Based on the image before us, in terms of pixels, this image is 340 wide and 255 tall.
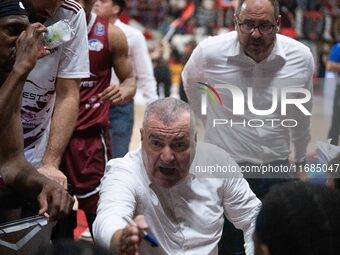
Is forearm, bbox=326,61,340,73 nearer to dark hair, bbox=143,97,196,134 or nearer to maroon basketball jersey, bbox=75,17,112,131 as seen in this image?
maroon basketball jersey, bbox=75,17,112,131

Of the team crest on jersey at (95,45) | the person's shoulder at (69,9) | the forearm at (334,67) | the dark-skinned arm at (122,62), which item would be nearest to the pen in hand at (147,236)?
the person's shoulder at (69,9)

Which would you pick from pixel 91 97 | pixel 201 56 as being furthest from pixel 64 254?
pixel 91 97

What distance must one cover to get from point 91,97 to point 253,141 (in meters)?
1.47

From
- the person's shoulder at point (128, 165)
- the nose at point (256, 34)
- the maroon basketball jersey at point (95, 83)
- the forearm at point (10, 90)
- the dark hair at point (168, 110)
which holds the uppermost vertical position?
the forearm at point (10, 90)

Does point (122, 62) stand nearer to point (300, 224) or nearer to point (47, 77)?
point (47, 77)

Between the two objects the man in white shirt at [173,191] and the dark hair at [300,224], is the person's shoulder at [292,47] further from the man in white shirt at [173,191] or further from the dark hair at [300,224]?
the dark hair at [300,224]

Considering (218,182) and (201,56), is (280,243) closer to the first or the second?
(218,182)

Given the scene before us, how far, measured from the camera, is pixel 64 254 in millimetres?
2031

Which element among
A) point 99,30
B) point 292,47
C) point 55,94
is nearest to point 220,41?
point 292,47

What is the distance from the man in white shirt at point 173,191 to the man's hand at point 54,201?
0.15m

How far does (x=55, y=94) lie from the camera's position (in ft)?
14.1

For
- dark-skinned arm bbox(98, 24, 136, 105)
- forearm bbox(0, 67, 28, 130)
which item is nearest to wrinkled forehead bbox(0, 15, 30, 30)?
forearm bbox(0, 67, 28, 130)

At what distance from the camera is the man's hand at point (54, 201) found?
3.39m

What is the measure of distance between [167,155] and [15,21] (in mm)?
836
